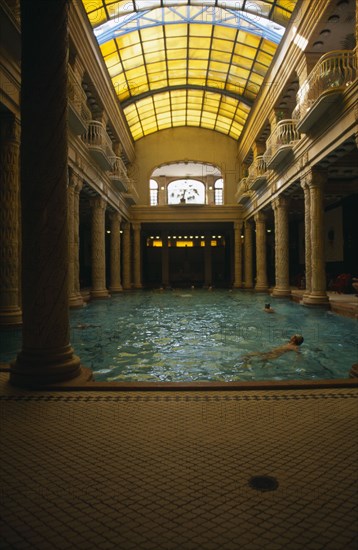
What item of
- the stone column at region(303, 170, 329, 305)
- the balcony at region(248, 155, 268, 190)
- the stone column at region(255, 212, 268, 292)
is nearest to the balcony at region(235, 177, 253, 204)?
the stone column at region(255, 212, 268, 292)

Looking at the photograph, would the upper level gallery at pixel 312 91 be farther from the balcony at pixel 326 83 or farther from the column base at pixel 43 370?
the column base at pixel 43 370

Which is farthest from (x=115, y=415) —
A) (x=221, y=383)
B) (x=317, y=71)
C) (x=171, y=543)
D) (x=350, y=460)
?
(x=317, y=71)

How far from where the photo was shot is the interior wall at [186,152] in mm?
27609

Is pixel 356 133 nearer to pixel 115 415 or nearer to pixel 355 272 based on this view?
pixel 115 415

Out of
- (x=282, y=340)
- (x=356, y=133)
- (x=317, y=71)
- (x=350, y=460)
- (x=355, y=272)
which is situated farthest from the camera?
(x=355, y=272)

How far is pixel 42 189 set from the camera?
13.2 feet

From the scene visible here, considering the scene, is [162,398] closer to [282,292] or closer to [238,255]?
[282,292]

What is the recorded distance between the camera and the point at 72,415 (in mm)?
3309

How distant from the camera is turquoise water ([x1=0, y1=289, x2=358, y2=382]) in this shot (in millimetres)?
5055

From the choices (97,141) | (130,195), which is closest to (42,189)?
(97,141)

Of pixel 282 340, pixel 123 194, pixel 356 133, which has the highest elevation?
pixel 123 194

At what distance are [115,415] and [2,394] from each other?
4.22ft

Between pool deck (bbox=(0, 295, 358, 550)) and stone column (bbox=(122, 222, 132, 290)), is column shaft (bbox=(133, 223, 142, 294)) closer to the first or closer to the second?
stone column (bbox=(122, 222, 132, 290))

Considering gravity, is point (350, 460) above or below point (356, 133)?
below
